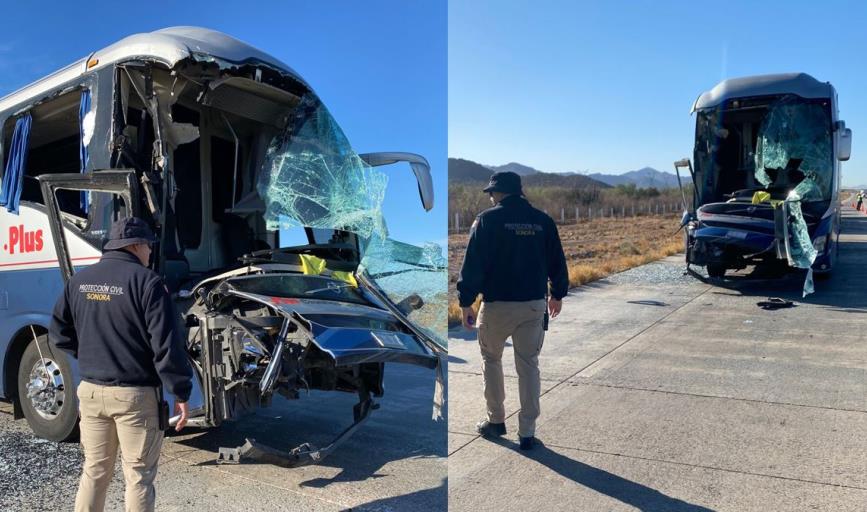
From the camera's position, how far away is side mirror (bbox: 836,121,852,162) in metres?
12.9

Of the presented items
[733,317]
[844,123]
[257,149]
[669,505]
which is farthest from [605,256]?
[669,505]

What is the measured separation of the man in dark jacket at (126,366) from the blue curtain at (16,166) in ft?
9.78

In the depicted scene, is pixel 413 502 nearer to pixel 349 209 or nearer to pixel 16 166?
pixel 349 209

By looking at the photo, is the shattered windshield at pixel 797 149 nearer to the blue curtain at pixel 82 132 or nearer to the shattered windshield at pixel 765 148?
the shattered windshield at pixel 765 148

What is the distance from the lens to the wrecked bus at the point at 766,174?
39.6ft

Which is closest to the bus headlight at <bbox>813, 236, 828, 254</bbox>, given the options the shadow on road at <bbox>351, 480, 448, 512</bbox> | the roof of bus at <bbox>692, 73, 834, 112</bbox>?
the roof of bus at <bbox>692, 73, 834, 112</bbox>

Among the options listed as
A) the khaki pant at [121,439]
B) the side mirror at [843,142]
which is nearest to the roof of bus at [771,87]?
the side mirror at [843,142]

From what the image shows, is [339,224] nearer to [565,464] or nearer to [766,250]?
[565,464]

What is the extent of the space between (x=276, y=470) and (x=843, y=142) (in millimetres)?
12350

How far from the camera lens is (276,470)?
5.10 metres

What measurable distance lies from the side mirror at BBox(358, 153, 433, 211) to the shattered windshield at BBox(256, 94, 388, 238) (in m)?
0.23

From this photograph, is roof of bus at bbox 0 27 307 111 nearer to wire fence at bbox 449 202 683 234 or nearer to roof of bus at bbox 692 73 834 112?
roof of bus at bbox 692 73 834 112

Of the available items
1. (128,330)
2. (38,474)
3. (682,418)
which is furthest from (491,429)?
(38,474)

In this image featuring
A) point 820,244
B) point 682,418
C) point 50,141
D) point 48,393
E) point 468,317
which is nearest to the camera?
point 468,317
